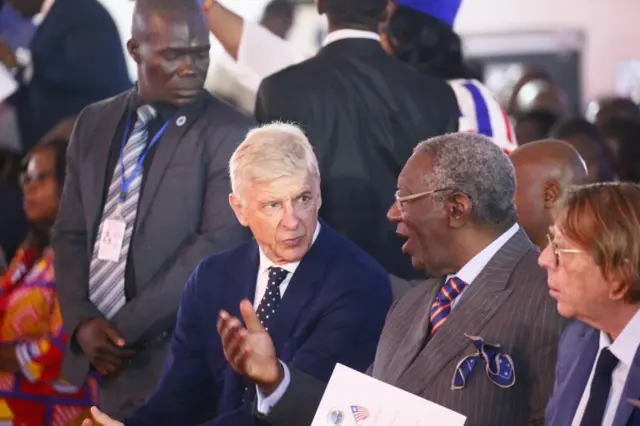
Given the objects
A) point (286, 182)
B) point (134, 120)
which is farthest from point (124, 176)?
point (286, 182)

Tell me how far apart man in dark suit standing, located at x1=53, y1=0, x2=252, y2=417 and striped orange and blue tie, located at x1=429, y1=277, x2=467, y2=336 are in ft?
3.47

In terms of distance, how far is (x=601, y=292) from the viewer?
8.80 ft

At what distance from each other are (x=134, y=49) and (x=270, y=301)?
3.74ft

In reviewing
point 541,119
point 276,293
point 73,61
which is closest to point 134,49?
point 276,293

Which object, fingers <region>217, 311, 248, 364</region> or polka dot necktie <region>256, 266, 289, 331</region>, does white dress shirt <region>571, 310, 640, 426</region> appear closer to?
fingers <region>217, 311, 248, 364</region>

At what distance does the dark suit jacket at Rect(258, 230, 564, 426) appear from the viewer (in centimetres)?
294

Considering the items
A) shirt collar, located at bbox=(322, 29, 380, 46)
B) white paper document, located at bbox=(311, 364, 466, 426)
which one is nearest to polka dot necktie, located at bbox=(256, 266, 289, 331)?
white paper document, located at bbox=(311, 364, 466, 426)

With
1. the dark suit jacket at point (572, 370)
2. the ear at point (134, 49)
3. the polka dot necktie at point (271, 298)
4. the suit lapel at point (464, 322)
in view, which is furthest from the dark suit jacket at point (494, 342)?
the ear at point (134, 49)

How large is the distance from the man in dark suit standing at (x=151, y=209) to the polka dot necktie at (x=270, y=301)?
0.54 meters

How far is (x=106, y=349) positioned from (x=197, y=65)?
1.00 meters

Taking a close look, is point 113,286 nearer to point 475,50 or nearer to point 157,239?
point 157,239

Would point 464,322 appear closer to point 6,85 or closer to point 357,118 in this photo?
point 357,118

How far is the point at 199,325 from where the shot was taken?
3.59 meters

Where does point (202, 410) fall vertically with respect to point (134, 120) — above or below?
below
